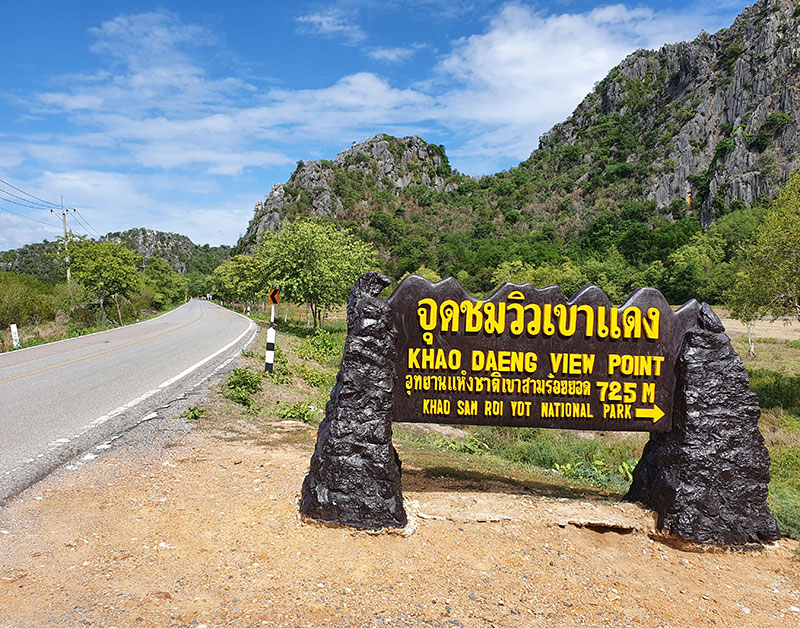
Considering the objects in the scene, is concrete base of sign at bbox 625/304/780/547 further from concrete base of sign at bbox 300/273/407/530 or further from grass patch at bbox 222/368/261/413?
grass patch at bbox 222/368/261/413

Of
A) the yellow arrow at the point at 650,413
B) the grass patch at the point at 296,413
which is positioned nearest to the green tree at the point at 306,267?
the grass patch at the point at 296,413

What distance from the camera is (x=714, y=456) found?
4.52 meters

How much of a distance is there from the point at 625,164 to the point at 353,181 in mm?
67590

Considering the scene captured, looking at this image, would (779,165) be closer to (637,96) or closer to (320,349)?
(637,96)

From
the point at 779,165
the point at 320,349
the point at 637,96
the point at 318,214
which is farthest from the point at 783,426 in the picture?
the point at 637,96

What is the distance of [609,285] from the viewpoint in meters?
59.4

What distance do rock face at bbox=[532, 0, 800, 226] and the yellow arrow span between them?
91641 millimetres

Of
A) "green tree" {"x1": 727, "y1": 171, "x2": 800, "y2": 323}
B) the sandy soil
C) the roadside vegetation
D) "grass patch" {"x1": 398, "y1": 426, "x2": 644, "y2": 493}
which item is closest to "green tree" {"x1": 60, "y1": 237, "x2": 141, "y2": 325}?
the roadside vegetation

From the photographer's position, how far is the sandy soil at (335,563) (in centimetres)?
300

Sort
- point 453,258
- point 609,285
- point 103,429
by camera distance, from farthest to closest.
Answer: point 453,258, point 609,285, point 103,429

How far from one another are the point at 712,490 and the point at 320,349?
1437 cm

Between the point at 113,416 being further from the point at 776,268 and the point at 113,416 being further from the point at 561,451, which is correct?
the point at 776,268

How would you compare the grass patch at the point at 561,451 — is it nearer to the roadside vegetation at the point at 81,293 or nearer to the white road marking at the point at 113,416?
the white road marking at the point at 113,416

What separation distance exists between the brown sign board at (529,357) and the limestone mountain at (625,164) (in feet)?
272
